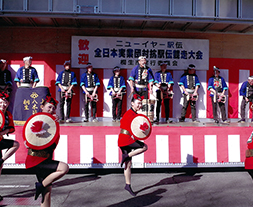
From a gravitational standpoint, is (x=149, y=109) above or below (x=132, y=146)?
above

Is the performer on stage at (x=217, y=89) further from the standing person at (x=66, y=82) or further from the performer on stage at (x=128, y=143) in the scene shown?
the performer on stage at (x=128, y=143)

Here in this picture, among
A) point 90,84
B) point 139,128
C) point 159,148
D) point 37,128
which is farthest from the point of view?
point 90,84

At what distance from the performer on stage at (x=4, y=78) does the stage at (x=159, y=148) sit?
4.00m

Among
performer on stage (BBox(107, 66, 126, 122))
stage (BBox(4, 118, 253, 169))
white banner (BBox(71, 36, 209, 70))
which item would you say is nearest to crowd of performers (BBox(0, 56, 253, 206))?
performer on stage (BBox(107, 66, 126, 122))

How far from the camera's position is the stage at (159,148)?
5.14 metres

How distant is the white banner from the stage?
4674 mm

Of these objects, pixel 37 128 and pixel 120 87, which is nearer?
pixel 37 128

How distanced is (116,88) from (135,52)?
1718mm

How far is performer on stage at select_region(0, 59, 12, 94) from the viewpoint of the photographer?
8.54 metres

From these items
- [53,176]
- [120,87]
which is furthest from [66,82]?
[53,176]

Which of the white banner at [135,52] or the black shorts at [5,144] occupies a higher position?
the white banner at [135,52]

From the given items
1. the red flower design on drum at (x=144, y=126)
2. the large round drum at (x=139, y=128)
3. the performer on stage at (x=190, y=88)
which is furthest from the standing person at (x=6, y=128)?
the performer on stage at (x=190, y=88)

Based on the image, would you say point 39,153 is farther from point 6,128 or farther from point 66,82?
point 66,82

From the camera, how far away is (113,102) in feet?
28.5
